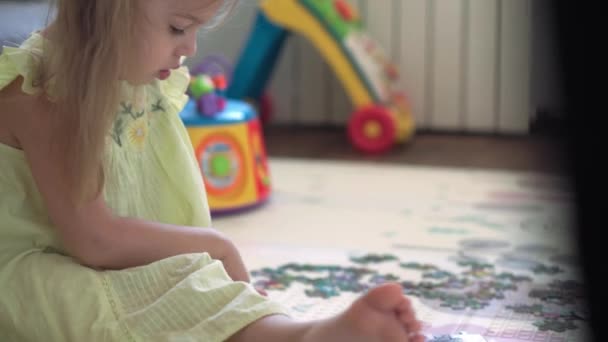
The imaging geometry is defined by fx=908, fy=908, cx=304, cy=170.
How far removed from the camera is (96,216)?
3.36ft

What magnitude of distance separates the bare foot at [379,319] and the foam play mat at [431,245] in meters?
0.20

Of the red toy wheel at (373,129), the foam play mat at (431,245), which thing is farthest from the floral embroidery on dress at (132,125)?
the red toy wheel at (373,129)

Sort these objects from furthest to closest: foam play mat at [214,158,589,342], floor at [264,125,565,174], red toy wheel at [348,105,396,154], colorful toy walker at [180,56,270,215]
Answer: red toy wheel at [348,105,396,154] < floor at [264,125,565,174] < colorful toy walker at [180,56,270,215] < foam play mat at [214,158,589,342]

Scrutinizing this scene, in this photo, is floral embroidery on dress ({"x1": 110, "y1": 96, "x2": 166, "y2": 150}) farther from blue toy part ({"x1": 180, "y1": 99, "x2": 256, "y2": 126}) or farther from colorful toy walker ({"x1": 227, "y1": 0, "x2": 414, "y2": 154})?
colorful toy walker ({"x1": 227, "y1": 0, "x2": 414, "y2": 154})

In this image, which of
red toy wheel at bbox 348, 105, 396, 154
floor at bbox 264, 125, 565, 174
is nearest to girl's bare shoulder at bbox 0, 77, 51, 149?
floor at bbox 264, 125, 565, 174

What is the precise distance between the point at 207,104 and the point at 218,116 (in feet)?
0.12

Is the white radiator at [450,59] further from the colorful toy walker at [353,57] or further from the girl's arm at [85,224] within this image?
the girl's arm at [85,224]

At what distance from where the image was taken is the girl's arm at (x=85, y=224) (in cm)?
100

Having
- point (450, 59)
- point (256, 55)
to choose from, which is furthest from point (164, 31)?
point (450, 59)

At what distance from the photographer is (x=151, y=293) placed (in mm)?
1024

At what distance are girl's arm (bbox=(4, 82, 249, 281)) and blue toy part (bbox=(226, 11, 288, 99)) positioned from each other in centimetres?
193

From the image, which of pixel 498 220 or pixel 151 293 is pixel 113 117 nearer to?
pixel 151 293

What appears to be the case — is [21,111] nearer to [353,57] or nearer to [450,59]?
[353,57]

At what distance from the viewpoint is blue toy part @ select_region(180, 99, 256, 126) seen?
6.57 feet
